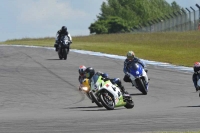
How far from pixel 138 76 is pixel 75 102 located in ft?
10.1

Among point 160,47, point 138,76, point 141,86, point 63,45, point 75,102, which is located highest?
point 63,45

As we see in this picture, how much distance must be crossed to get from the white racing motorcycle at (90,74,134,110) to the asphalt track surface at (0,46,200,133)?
0.76ft

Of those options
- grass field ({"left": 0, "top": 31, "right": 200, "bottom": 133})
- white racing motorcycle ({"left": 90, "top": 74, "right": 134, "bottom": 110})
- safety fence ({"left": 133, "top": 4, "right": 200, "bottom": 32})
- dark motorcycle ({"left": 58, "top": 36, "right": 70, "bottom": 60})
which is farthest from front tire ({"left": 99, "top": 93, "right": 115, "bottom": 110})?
safety fence ({"left": 133, "top": 4, "right": 200, "bottom": 32})

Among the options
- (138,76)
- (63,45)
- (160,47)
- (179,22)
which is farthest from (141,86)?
(179,22)

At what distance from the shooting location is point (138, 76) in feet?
77.5

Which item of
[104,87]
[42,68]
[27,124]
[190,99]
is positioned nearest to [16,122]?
[27,124]

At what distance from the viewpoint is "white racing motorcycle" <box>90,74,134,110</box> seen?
712 inches

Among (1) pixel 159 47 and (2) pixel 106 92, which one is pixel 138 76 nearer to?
(2) pixel 106 92

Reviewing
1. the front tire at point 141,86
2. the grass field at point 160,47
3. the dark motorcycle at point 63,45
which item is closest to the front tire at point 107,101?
the front tire at point 141,86

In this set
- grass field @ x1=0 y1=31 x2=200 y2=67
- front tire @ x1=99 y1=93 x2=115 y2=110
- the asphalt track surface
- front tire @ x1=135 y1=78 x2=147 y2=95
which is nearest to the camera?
the asphalt track surface

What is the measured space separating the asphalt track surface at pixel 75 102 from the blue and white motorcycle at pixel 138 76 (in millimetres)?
325

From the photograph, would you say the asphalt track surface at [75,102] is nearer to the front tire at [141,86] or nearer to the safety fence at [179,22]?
the front tire at [141,86]

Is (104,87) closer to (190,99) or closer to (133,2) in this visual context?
(190,99)

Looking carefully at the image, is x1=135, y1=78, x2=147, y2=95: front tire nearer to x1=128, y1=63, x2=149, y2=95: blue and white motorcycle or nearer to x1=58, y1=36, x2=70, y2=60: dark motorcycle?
x1=128, y1=63, x2=149, y2=95: blue and white motorcycle
